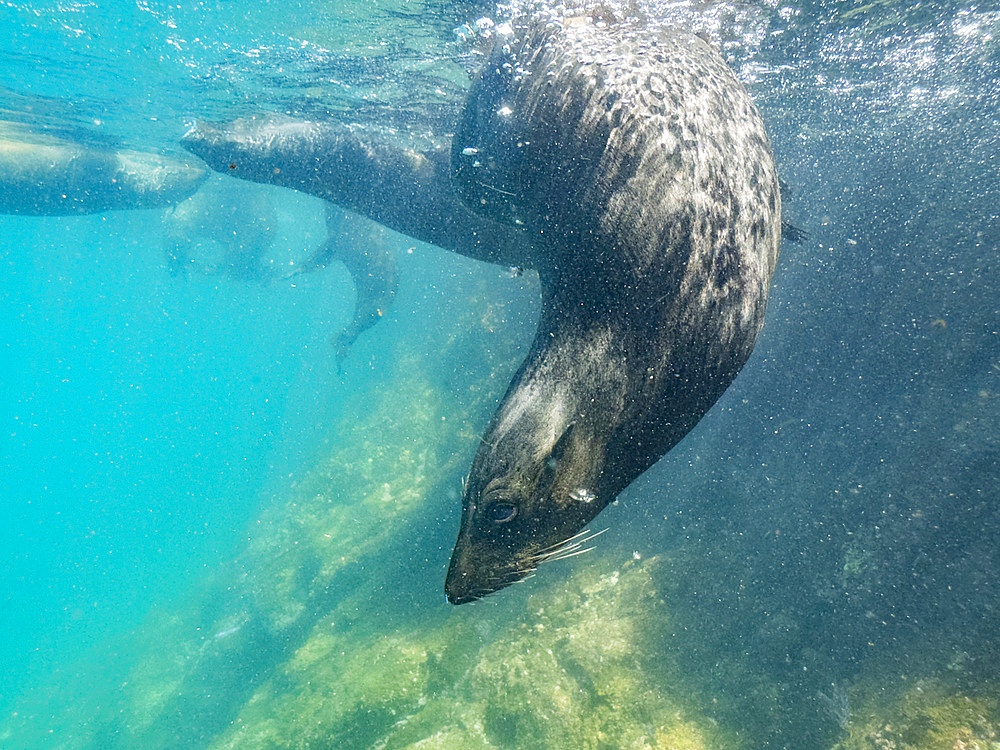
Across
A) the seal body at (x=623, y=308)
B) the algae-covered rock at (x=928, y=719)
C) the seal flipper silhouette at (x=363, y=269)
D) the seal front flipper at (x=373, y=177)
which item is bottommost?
the seal flipper silhouette at (x=363, y=269)

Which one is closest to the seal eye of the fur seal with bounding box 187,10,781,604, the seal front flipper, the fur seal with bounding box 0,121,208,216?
the fur seal with bounding box 187,10,781,604

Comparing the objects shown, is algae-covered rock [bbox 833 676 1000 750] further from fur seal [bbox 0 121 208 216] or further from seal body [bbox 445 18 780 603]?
fur seal [bbox 0 121 208 216]

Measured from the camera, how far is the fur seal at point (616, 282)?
215 cm

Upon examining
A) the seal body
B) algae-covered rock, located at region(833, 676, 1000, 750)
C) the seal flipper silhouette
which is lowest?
the seal flipper silhouette

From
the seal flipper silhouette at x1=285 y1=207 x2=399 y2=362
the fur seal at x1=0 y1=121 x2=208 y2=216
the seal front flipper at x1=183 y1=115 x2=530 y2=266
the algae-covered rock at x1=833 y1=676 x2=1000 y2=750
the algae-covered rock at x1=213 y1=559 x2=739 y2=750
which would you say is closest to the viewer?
the algae-covered rock at x1=833 y1=676 x2=1000 y2=750

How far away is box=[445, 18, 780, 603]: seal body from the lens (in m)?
2.15

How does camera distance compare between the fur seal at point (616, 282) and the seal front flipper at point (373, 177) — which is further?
the seal front flipper at point (373, 177)

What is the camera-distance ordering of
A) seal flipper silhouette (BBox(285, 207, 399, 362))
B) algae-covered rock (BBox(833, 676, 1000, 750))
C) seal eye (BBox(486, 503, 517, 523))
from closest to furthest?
1. seal eye (BBox(486, 503, 517, 523))
2. algae-covered rock (BBox(833, 676, 1000, 750))
3. seal flipper silhouette (BBox(285, 207, 399, 362))

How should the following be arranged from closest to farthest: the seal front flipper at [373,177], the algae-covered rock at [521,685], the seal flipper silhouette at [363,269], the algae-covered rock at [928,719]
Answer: the algae-covered rock at [928,719]
the algae-covered rock at [521,685]
the seal front flipper at [373,177]
the seal flipper silhouette at [363,269]

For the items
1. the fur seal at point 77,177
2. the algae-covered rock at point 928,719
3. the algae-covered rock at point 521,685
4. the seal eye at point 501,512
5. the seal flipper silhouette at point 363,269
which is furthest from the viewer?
the seal flipper silhouette at point 363,269

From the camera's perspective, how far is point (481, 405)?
984 centimetres

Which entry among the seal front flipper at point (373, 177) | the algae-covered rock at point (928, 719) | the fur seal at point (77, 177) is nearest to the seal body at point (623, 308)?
the seal front flipper at point (373, 177)

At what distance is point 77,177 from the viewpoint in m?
13.9

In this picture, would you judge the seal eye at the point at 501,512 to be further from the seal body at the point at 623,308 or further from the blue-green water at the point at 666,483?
the blue-green water at the point at 666,483
